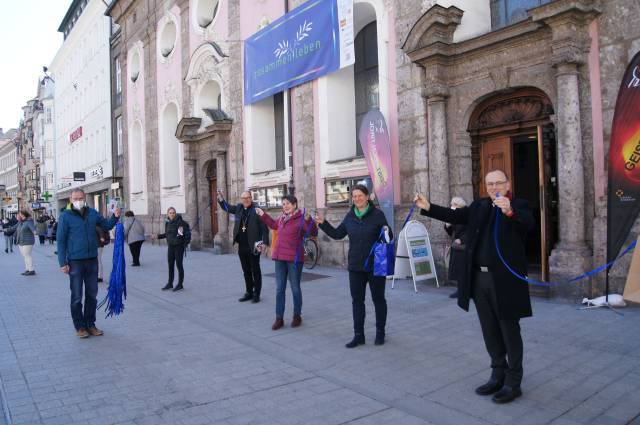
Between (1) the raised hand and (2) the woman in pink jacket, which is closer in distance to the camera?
(1) the raised hand

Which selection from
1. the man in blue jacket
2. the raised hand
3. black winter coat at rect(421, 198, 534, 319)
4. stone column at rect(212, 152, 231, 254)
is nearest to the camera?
black winter coat at rect(421, 198, 534, 319)

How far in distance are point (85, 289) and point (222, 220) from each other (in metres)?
10.5

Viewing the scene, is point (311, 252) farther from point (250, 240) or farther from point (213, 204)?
point (213, 204)

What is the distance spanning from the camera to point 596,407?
3.72 meters

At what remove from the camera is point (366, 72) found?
1272 cm

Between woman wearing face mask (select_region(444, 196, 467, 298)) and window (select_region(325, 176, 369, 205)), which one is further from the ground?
window (select_region(325, 176, 369, 205))

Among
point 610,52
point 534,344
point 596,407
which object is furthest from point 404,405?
point 610,52

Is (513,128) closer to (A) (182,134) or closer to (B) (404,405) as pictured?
(B) (404,405)

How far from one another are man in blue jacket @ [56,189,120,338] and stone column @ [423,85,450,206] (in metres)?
5.83

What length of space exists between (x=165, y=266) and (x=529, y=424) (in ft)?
38.8

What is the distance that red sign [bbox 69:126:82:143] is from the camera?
35.7 m

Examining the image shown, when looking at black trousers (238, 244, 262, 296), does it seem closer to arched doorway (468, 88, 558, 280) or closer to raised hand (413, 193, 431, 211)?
arched doorway (468, 88, 558, 280)

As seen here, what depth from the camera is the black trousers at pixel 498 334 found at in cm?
386

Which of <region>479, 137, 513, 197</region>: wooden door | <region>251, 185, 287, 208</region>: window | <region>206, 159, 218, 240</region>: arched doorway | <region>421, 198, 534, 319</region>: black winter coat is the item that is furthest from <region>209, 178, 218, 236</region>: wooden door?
<region>421, 198, 534, 319</region>: black winter coat
